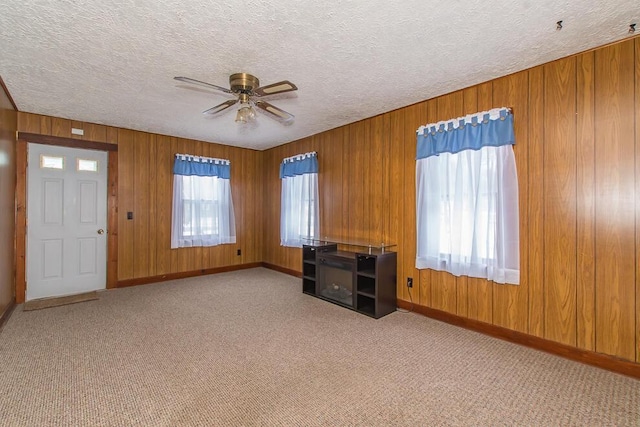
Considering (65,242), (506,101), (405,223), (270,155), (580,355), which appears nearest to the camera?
(580,355)

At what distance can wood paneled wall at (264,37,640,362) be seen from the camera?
7.55 ft

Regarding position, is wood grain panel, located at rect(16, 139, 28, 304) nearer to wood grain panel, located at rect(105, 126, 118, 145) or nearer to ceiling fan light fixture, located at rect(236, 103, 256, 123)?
wood grain panel, located at rect(105, 126, 118, 145)

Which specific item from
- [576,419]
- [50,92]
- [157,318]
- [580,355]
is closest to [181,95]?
[50,92]

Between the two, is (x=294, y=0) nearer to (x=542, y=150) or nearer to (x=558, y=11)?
(x=558, y=11)

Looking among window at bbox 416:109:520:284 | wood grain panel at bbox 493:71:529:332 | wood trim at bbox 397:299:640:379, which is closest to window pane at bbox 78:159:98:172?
window at bbox 416:109:520:284

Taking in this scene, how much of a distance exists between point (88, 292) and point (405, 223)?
4.60 m

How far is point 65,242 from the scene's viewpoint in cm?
435

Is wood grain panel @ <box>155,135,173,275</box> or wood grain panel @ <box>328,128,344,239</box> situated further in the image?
wood grain panel @ <box>155,135,173,275</box>

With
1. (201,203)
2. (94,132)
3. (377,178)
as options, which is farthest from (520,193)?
(94,132)

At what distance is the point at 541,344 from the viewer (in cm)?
268

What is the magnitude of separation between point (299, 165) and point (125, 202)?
282 centimetres

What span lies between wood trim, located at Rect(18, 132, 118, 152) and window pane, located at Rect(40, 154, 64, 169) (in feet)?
0.62

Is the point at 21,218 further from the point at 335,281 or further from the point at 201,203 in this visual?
the point at 335,281

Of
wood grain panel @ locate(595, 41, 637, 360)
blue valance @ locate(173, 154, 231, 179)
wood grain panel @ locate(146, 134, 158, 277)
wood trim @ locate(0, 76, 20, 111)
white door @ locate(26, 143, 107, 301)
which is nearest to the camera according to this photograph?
wood grain panel @ locate(595, 41, 637, 360)
